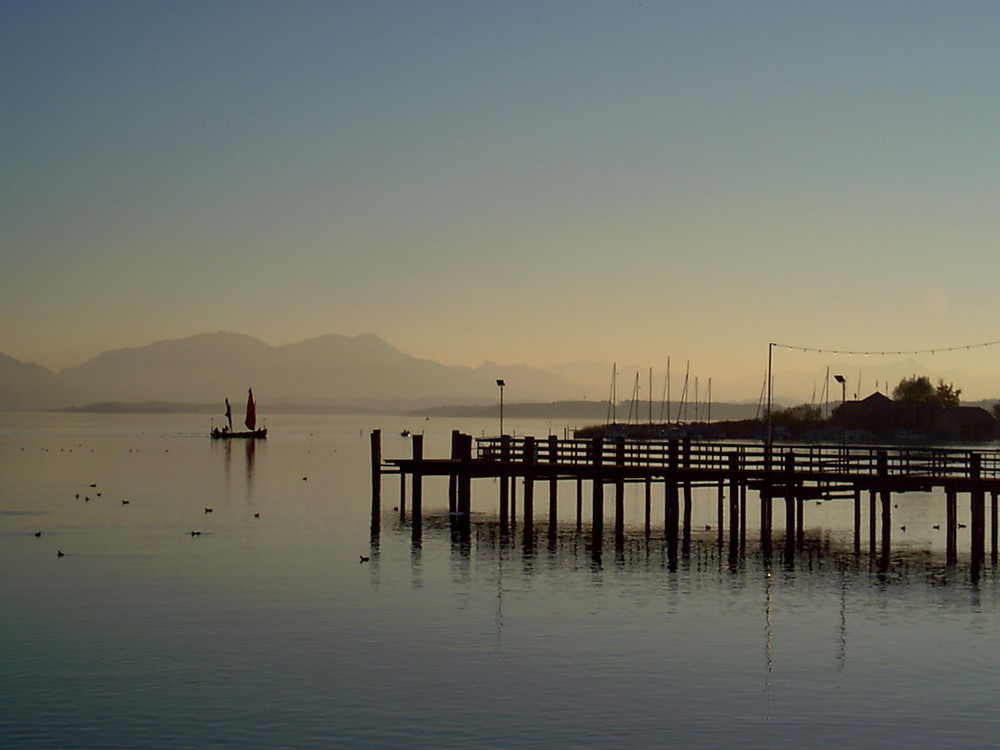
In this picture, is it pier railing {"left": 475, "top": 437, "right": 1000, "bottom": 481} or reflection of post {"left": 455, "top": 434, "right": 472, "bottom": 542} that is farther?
reflection of post {"left": 455, "top": 434, "right": 472, "bottom": 542}

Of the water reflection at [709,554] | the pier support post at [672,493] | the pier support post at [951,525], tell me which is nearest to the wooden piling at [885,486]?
the water reflection at [709,554]

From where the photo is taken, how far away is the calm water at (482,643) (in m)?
22.2

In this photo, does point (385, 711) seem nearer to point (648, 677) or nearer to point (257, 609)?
point (648, 677)

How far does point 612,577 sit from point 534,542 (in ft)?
32.6

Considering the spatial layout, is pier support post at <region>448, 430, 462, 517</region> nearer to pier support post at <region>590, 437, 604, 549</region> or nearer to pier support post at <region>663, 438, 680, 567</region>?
pier support post at <region>590, 437, 604, 549</region>

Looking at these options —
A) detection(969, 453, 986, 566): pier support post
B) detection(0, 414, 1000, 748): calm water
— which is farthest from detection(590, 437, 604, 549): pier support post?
detection(969, 453, 986, 566): pier support post

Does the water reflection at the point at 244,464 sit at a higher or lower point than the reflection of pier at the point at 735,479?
lower

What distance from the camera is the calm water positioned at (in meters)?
22.2

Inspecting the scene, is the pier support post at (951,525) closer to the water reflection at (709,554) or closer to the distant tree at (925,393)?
the water reflection at (709,554)

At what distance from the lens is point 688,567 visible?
41562 mm

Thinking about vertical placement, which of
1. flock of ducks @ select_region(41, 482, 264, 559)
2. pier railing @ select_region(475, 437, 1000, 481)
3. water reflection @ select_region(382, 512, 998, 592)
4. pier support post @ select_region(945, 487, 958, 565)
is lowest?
flock of ducks @ select_region(41, 482, 264, 559)

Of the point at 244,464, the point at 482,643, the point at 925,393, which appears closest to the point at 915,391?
the point at 925,393

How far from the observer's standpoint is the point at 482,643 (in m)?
29.1

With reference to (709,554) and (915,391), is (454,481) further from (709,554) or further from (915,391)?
(915,391)
